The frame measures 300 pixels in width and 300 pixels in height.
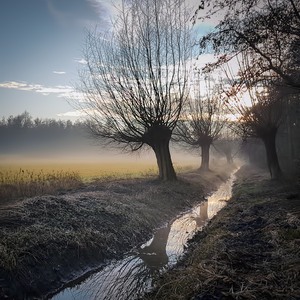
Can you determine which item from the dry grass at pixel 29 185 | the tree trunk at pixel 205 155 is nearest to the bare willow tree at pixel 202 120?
the tree trunk at pixel 205 155

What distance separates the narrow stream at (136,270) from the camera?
7539 millimetres

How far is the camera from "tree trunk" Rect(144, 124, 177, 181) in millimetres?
24391

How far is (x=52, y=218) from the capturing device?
34.5ft

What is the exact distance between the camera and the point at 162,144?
25.3 meters

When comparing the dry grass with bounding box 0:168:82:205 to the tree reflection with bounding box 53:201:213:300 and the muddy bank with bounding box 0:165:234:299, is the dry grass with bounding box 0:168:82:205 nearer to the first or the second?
the muddy bank with bounding box 0:165:234:299

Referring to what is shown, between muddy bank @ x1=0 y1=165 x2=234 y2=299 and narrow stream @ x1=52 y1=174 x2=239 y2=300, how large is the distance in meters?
0.42

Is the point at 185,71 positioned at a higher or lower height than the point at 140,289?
higher

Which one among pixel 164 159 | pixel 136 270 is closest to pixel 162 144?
pixel 164 159

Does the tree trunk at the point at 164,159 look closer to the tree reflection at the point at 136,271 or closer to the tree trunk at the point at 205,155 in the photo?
the tree reflection at the point at 136,271

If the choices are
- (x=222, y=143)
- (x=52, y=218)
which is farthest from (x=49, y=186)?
(x=222, y=143)

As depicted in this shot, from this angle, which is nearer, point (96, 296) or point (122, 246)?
point (96, 296)

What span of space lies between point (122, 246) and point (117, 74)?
46.5 feet

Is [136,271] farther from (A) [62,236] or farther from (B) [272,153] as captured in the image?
(B) [272,153]

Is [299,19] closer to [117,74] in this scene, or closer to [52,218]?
[52,218]
